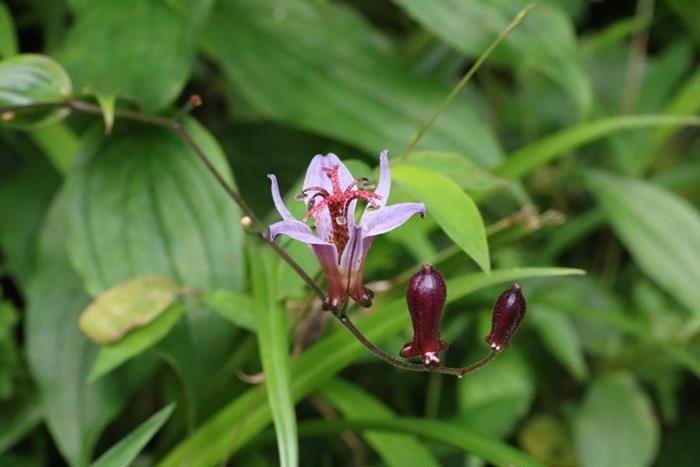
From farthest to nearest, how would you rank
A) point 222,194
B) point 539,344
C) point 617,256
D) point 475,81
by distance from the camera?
1. point 475,81
2. point 617,256
3. point 539,344
4. point 222,194

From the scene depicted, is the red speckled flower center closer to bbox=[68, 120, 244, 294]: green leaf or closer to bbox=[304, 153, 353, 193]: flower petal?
bbox=[304, 153, 353, 193]: flower petal

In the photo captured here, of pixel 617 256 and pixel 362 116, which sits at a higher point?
pixel 362 116

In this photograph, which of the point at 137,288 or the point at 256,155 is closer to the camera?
the point at 137,288

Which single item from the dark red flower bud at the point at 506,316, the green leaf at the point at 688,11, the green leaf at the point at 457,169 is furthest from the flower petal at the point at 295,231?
the green leaf at the point at 688,11

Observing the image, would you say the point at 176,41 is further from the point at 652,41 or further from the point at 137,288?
the point at 652,41

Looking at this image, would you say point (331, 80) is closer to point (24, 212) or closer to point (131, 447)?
point (24, 212)

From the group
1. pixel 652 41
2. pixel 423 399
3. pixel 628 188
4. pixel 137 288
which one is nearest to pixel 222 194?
pixel 137 288

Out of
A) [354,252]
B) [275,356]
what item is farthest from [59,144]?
[354,252]

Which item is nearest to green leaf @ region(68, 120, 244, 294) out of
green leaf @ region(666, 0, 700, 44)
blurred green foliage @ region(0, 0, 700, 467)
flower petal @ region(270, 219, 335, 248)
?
blurred green foliage @ region(0, 0, 700, 467)
